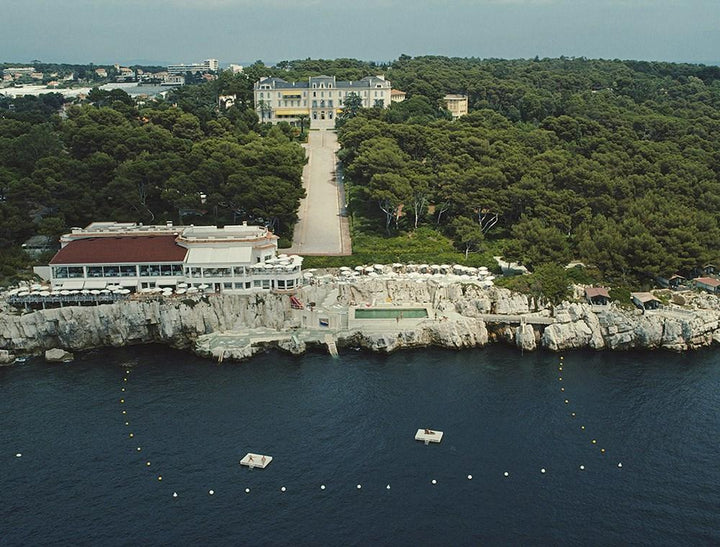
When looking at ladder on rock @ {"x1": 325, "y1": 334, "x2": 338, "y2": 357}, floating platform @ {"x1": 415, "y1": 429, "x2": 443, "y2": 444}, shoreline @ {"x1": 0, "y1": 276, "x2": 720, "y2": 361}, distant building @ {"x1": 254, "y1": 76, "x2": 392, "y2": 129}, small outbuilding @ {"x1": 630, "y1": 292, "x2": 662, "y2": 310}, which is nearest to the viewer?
floating platform @ {"x1": 415, "y1": 429, "x2": 443, "y2": 444}

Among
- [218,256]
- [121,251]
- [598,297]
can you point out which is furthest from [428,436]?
[121,251]

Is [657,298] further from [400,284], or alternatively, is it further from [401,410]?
[401,410]

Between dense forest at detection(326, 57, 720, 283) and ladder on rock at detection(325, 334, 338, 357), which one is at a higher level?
dense forest at detection(326, 57, 720, 283)

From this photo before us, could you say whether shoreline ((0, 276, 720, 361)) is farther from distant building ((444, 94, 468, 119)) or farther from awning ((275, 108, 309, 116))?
distant building ((444, 94, 468, 119))

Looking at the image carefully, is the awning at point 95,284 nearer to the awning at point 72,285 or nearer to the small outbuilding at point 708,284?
the awning at point 72,285

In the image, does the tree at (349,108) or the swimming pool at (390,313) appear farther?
the tree at (349,108)

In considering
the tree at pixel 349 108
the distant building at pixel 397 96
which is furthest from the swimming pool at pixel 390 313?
the distant building at pixel 397 96

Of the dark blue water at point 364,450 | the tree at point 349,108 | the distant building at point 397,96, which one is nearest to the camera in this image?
the dark blue water at point 364,450

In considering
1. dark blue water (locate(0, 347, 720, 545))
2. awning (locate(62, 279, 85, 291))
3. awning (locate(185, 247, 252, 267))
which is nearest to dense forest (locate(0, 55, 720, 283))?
awning (locate(62, 279, 85, 291))
